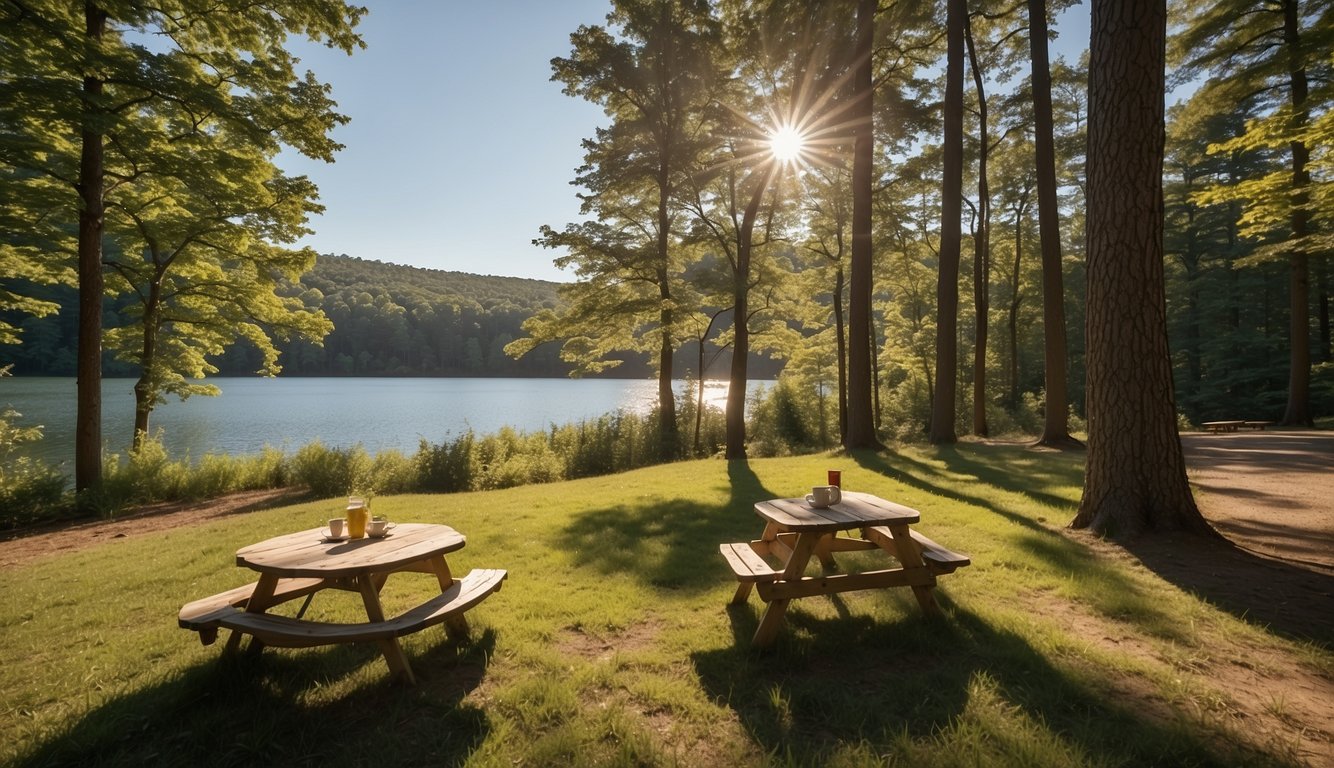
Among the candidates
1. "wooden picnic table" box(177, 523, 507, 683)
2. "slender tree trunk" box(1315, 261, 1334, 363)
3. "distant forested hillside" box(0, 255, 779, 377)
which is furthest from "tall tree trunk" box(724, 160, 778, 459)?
"distant forested hillside" box(0, 255, 779, 377)

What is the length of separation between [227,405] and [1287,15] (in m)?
52.8

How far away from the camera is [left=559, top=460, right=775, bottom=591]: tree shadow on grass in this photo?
450cm

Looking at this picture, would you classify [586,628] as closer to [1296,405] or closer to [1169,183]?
[1296,405]

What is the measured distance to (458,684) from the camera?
9.16 ft

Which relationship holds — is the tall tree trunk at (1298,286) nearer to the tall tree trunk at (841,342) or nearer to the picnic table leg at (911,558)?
the tall tree trunk at (841,342)

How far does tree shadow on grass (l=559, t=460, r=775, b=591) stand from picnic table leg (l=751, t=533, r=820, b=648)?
110cm

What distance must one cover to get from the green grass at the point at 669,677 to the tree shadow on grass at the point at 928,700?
11 mm

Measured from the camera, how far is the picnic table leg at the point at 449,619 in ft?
10.9

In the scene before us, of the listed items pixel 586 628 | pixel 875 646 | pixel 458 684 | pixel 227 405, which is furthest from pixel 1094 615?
pixel 227 405

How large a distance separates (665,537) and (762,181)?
10.9m

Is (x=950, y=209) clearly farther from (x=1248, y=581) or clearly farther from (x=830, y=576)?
(x=830, y=576)

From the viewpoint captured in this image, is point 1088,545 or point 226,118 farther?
point 226,118

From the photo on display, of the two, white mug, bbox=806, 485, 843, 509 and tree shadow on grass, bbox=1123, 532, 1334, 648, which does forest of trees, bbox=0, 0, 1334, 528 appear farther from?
white mug, bbox=806, 485, 843, 509

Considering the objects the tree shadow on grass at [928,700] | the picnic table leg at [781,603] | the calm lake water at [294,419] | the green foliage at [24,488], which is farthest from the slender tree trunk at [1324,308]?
the green foliage at [24,488]
